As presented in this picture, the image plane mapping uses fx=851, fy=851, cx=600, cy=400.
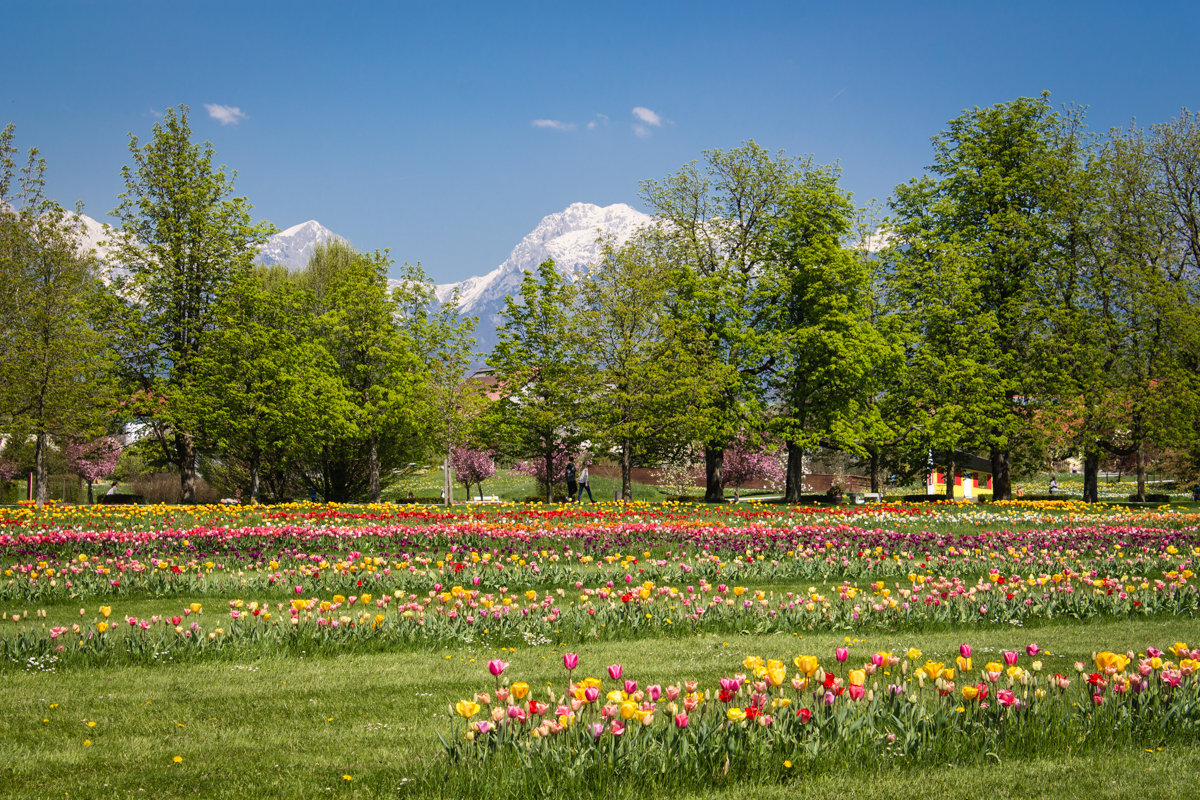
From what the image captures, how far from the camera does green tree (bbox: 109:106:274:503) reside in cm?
3158

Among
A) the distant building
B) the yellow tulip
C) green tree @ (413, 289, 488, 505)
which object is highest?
green tree @ (413, 289, 488, 505)

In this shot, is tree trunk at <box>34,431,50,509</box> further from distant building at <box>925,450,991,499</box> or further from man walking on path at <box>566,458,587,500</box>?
distant building at <box>925,450,991,499</box>

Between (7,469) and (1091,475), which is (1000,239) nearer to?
(1091,475)

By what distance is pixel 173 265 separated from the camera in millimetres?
32281

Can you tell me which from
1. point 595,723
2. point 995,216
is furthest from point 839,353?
point 595,723

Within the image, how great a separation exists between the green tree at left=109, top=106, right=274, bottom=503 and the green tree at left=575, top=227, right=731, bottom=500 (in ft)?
45.7

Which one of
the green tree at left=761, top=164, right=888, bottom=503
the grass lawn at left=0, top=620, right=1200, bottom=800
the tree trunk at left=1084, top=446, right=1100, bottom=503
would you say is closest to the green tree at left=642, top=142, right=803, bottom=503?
the green tree at left=761, top=164, right=888, bottom=503

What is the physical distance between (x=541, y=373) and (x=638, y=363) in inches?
219

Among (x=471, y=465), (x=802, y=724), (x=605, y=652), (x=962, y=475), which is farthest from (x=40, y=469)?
(x=962, y=475)

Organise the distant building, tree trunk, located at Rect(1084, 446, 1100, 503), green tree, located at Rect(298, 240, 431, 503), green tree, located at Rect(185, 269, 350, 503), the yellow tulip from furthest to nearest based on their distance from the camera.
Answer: the distant building → tree trunk, located at Rect(1084, 446, 1100, 503) → green tree, located at Rect(298, 240, 431, 503) → green tree, located at Rect(185, 269, 350, 503) → the yellow tulip

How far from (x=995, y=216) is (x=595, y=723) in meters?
36.4

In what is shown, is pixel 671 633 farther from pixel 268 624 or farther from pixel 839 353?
pixel 839 353

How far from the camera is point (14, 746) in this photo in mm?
4707

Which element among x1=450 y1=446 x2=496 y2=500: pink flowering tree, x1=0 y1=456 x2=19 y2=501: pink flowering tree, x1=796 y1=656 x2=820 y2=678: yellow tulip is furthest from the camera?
x1=450 y1=446 x2=496 y2=500: pink flowering tree
